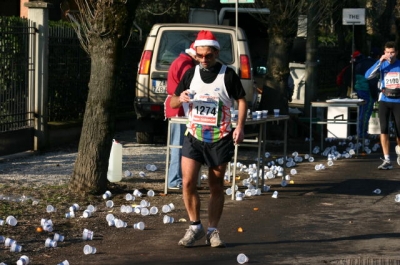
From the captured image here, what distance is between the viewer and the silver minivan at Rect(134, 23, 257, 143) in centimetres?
1655

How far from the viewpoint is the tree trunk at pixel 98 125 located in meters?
11.6

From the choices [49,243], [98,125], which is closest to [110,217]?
[49,243]

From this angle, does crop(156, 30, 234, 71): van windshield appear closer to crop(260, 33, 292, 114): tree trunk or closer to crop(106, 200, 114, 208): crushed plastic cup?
crop(260, 33, 292, 114): tree trunk

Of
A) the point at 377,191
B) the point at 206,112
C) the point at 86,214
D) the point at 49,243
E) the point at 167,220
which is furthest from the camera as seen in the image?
the point at 377,191

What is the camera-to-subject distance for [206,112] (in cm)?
895

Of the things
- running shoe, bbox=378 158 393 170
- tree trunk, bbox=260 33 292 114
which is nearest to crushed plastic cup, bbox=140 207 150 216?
running shoe, bbox=378 158 393 170

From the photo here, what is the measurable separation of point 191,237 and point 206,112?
1.14 m

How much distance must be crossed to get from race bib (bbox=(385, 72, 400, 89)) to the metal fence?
5663mm

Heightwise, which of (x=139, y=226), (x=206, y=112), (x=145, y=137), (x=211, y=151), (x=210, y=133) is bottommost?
(x=139, y=226)

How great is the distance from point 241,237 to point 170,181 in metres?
3.15

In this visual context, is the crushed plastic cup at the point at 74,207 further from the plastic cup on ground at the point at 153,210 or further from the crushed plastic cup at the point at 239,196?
the crushed plastic cup at the point at 239,196

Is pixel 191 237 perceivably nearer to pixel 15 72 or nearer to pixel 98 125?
pixel 98 125

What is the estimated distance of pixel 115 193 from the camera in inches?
468

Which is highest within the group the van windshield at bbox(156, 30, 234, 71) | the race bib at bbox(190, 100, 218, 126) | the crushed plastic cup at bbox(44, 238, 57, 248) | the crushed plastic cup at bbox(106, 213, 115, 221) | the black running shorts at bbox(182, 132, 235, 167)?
the van windshield at bbox(156, 30, 234, 71)
